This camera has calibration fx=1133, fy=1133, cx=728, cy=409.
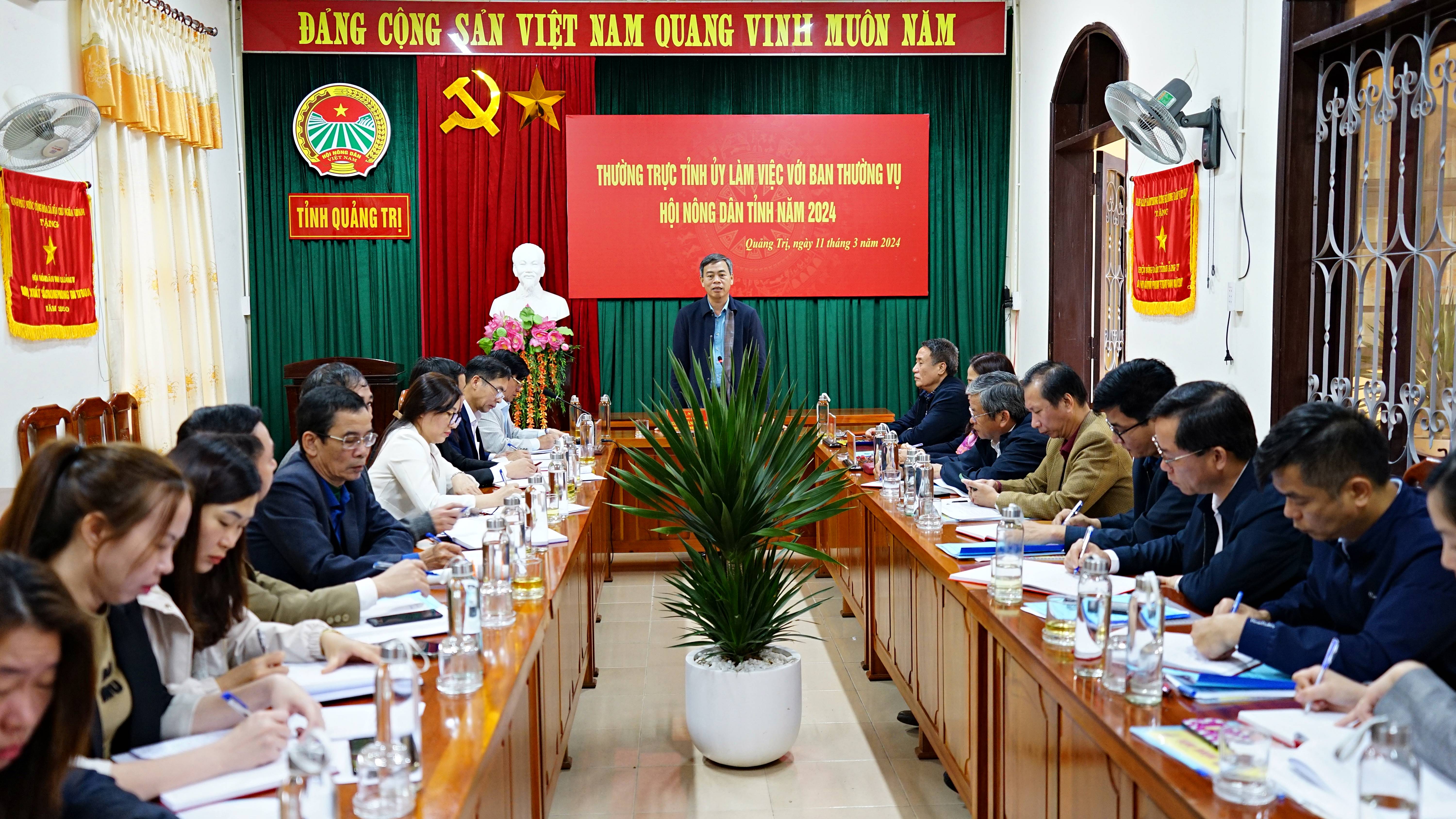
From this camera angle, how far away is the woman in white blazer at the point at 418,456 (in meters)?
3.85

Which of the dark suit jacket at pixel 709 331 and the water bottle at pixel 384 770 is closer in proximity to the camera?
the water bottle at pixel 384 770

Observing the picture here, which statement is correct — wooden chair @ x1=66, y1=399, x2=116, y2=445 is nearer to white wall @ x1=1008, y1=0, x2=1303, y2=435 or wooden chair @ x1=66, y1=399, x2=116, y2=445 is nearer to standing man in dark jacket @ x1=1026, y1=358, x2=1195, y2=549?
standing man in dark jacket @ x1=1026, y1=358, x2=1195, y2=549

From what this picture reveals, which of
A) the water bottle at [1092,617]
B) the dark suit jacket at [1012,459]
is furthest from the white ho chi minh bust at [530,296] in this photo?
the water bottle at [1092,617]

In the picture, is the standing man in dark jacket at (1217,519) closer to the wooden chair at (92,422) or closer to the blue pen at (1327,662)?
the blue pen at (1327,662)

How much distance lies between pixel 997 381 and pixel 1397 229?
61.2 inches

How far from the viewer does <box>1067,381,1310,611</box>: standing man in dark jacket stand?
7.85ft

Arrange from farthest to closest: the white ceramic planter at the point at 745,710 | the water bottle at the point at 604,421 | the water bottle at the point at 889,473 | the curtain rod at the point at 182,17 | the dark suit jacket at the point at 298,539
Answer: the water bottle at the point at 604,421
the curtain rod at the point at 182,17
the water bottle at the point at 889,473
the white ceramic planter at the point at 745,710
the dark suit jacket at the point at 298,539

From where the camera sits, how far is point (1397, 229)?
3754 mm

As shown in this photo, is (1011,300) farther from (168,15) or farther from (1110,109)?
(168,15)

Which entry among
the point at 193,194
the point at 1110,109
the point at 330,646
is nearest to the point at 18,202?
the point at 193,194

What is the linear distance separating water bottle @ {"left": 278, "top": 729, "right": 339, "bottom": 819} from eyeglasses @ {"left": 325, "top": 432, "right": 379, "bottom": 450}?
5.27 feet

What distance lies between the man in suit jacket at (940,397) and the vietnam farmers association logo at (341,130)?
4081 mm

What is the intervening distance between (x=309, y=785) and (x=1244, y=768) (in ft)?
3.95

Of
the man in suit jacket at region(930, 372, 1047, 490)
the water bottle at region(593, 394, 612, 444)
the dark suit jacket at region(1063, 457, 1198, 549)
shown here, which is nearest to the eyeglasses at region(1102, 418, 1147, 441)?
the dark suit jacket at region(1063, 457, 1198, 549)
